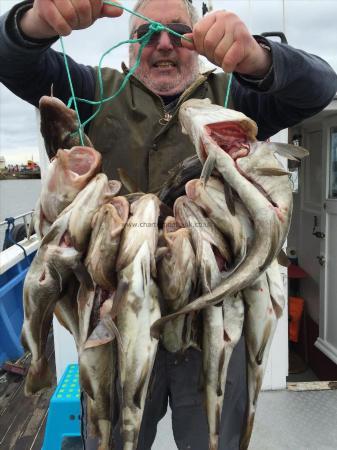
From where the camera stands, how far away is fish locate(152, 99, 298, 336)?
1.27 meters

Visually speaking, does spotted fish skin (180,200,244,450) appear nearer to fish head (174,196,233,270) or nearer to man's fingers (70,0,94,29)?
fish head (174,196,233,270)

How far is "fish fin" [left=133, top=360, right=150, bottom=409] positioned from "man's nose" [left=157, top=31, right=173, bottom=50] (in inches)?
48.1

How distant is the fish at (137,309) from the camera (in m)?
1.23

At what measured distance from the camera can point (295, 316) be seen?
5410 millimetres

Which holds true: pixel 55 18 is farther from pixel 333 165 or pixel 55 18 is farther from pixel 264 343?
pixel 333 165

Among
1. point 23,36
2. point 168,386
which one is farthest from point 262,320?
Answer: point 23,36

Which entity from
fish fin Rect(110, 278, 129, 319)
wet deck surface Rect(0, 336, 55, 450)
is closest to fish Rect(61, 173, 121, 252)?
fish fin Rect(110, 278, 129, 319)

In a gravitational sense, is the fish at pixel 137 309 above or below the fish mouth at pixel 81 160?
below

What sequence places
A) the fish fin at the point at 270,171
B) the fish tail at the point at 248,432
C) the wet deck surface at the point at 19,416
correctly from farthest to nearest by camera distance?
the wet deck surface at the point at 19,416 < the fish tail at the point at 248,432 < the fish fin at the point at 270,171

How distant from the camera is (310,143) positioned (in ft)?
17.4

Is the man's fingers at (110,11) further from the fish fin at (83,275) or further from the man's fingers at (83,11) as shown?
the fish fin at (83,275)

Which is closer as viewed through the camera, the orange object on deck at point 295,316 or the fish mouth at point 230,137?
the fish mouth at point 230,137

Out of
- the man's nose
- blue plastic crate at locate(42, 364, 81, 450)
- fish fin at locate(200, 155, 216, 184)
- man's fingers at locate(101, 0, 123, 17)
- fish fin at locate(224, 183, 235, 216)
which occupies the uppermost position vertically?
the man's nose

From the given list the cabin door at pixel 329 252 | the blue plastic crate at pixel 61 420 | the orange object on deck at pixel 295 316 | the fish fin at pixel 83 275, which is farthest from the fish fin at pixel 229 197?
the orange object on deck at pixel 295 316
